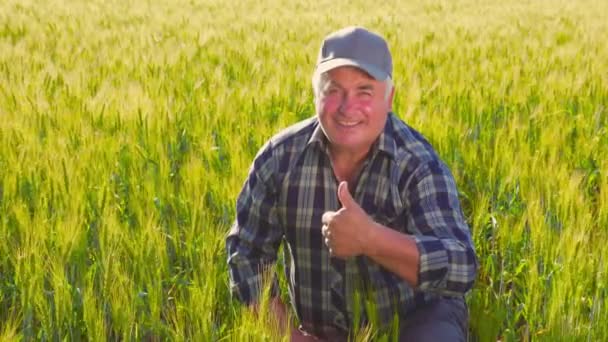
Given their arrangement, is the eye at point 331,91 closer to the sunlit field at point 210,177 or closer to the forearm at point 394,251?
the forearm at point 394,251

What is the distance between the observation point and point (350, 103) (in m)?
1.66

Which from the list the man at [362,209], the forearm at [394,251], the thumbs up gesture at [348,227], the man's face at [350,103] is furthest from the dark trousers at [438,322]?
the man's face at [350,103]

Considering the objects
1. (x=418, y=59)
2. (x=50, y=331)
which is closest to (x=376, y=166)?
(x=50, y=331)

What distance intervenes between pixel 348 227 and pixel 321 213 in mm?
327

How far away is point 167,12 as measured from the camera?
9141 mm

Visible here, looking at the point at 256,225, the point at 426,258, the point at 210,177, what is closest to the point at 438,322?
the point at 426,258

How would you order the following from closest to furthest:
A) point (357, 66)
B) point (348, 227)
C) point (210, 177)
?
1. point (348, 227)
2. point (357, 66)
3. point (210, 177)

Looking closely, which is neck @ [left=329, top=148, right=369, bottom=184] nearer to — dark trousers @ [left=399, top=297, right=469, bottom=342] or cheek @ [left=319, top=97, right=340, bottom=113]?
cheek @ [left=319, top=97, right=340, bottom=113]

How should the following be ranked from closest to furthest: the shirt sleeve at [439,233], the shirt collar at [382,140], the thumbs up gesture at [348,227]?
1. the thumbs up gesture at [348,227]
2. the shirt sleeve at [439,233]
3. the shirt collar at [382,140]

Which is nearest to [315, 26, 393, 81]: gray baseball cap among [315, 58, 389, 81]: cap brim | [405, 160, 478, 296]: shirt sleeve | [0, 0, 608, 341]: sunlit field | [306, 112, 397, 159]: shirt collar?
[315, 58, 389, 81]: cap brim

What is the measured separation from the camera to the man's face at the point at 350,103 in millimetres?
1668

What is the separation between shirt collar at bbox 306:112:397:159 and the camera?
175 centimetres

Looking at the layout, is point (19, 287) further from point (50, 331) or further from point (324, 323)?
point (324, 323)

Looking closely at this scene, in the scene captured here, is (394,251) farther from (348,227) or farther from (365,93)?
(365,93)
